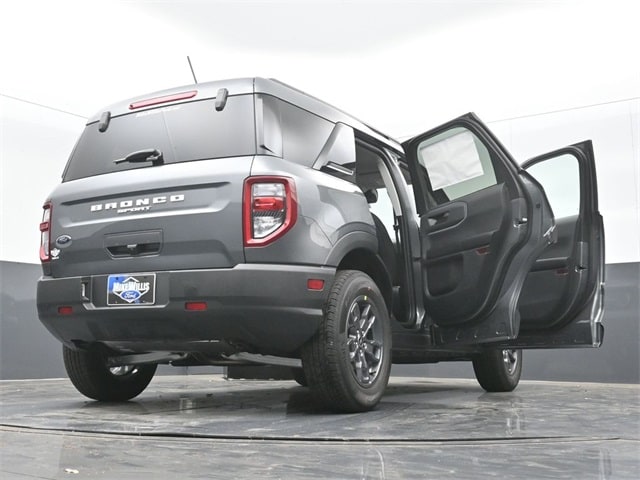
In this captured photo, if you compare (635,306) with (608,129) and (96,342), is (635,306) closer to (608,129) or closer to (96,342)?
(608,129)

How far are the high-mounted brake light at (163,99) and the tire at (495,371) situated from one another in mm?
3618

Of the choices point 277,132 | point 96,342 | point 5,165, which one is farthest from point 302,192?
point 5,165

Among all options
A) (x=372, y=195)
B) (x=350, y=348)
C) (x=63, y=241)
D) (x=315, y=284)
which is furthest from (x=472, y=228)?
(x=63, y=241)

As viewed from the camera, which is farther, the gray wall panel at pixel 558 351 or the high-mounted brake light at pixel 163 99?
the gray wall panel at pixel 558 351

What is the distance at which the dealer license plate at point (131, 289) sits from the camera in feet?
13.5

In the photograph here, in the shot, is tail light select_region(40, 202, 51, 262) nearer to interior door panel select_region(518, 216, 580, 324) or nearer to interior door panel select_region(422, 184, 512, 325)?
interior door panel select_region(422, 184, 512, 325)

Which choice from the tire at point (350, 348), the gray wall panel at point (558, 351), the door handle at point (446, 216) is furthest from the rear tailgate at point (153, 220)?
the gray wall panel at point (558, 351)

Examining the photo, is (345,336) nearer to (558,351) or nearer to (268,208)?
(268,208)

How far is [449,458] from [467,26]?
25.3 feet

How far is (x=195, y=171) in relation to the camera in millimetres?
4191

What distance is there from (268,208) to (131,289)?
926 millimetres

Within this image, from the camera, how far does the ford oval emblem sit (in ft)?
14.6

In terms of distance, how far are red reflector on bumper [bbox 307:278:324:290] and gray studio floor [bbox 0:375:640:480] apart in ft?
2.46

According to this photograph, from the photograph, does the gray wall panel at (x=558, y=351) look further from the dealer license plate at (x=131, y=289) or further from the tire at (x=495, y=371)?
the dealer license plate at (x=131, y=289)
